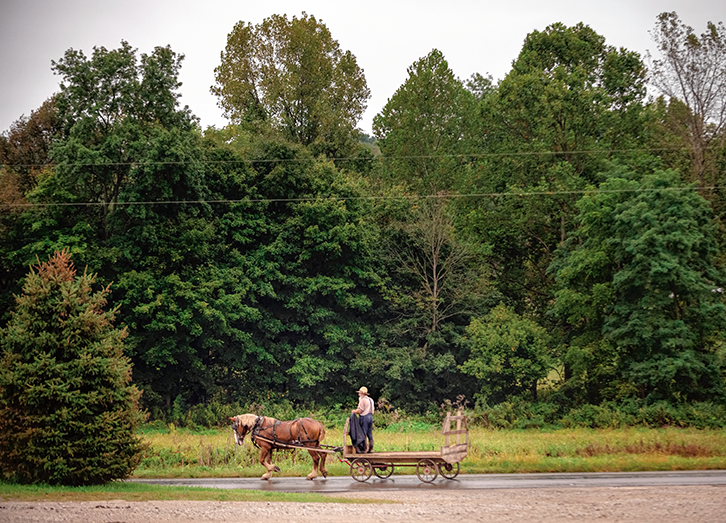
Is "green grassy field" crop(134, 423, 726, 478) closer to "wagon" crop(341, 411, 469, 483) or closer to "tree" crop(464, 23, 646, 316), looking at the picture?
"wagon" crop(341, 411, 469, 483)

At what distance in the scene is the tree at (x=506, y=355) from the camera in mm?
36594

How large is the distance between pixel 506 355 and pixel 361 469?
65.3 feet

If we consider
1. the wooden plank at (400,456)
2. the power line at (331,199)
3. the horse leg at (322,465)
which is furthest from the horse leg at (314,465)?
the power line at (331,199)

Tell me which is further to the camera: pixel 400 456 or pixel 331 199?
pixel 331 199

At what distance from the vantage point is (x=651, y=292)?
1248 inches

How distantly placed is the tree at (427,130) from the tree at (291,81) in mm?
3587

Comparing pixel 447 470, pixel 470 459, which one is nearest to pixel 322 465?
pixel 447 470

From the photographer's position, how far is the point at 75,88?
3488 centimetres

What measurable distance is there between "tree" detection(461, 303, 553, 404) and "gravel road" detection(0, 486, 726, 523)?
68.4ft

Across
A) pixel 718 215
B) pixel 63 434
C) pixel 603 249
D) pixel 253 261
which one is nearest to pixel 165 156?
pixel 253 261

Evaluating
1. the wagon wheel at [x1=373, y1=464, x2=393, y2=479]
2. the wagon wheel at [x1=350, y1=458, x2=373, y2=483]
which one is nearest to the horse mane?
the wagon wheel at [x1=350, y1=458, x2=373, y2=483]

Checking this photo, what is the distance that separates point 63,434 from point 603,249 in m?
26.1

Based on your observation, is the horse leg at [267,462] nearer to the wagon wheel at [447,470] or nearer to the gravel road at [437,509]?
the gravel road at [437,509]

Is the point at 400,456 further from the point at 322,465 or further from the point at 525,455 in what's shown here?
the point at 525,455
